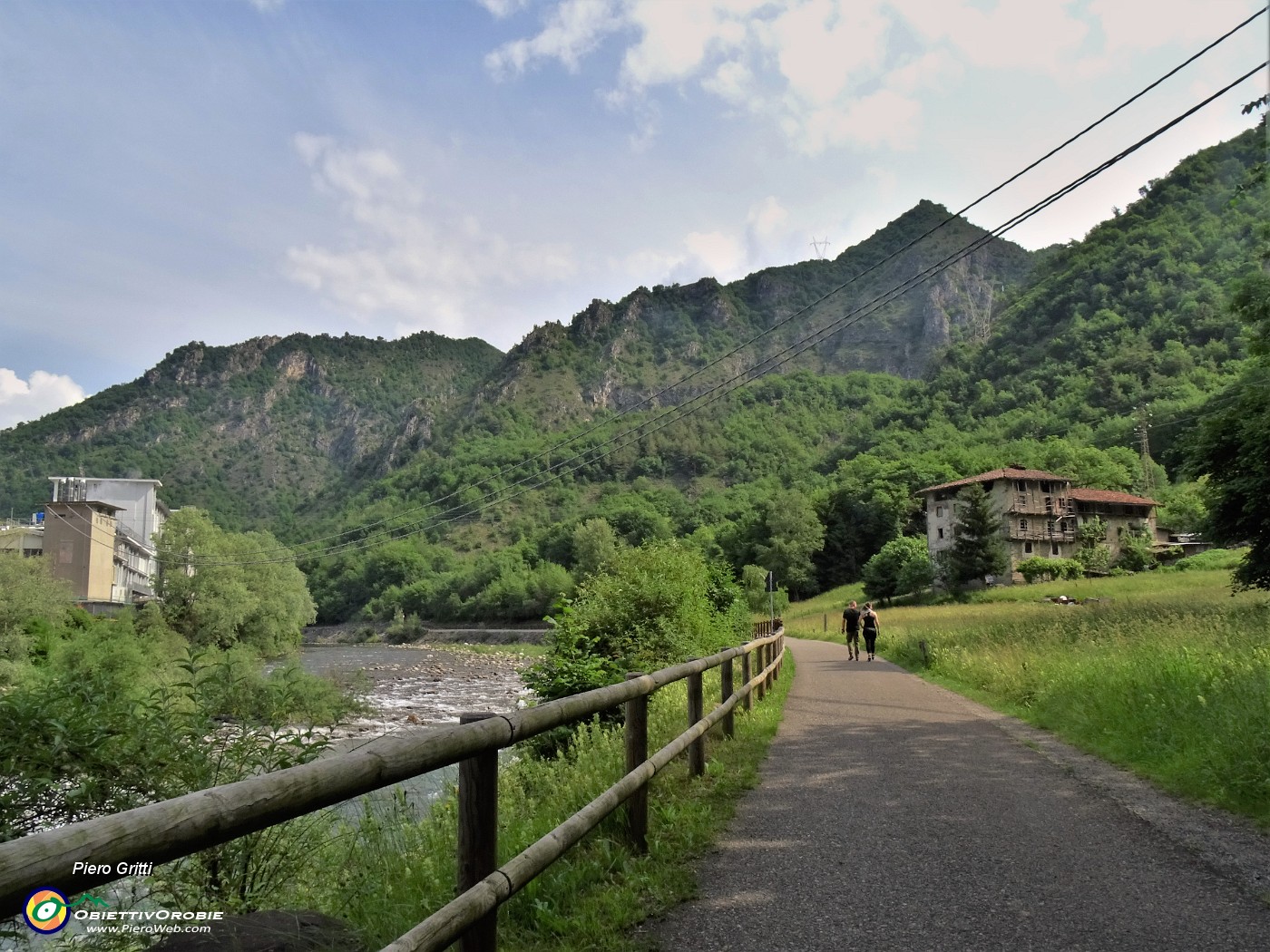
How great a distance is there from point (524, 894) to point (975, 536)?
2754 inches

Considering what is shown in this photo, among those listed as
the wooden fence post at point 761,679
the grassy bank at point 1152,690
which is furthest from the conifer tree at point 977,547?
the wooden fence post at point 761,679

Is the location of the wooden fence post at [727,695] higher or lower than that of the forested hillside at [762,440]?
A: lower

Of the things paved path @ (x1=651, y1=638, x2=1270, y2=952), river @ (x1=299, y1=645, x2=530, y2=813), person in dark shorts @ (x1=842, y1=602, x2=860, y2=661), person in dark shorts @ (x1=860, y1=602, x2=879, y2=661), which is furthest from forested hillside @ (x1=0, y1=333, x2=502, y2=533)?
paved path @ (x1=651, y1=638, x2=1270, y2=952)

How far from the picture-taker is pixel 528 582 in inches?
4510

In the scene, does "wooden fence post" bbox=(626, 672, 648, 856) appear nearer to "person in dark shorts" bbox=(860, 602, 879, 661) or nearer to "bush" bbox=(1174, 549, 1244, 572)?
"person in dark shorts" bbox=(860, 602, 879, 661)

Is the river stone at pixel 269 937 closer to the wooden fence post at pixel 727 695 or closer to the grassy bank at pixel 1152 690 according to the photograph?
the wooden fence post at pixel 727 695

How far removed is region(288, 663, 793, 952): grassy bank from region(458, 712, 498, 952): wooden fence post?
1.69ft

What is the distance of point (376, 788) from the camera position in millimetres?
2229

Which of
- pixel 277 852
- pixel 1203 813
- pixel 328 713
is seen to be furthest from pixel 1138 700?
pixel 328 713

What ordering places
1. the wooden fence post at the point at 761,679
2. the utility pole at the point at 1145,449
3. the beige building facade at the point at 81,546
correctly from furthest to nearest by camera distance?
1. the utility pole at the point at 1145,449
2. the beige building facade at the point at 81,546
3. the wooden fence post at the point at 761,679

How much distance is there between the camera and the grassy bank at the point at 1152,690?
6215mm

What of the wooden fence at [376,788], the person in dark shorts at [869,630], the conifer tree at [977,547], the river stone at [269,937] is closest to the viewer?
the wooden fence at [376,788]

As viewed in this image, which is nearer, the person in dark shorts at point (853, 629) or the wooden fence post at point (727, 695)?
the wooden fence post at point (727, 695)

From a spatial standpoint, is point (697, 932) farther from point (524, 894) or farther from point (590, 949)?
point (524, 894)
